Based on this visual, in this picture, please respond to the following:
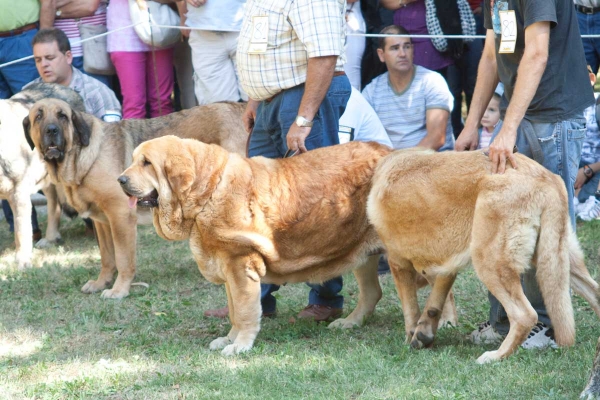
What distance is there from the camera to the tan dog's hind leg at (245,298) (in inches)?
197

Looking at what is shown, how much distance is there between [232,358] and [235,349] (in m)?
0.16

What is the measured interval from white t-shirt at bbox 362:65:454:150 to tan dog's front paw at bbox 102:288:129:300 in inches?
121

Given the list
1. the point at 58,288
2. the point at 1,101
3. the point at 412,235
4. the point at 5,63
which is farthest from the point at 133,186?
the point at 5,63

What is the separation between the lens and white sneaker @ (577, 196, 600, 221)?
8375 millimetres

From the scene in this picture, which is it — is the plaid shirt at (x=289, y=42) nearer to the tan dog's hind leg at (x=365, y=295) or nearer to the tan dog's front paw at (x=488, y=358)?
the tan dog's hind leg at (x=365, y=295)

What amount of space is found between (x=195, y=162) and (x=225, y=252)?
1.93ft

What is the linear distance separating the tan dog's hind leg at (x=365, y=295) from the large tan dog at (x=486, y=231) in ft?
2.58

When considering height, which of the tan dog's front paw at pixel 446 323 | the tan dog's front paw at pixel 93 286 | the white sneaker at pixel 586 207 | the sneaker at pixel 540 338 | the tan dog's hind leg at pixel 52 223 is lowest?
the tan dog's hind leg at pixel 52 223

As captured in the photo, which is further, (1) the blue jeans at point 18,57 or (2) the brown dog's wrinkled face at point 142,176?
(1) the blue jeans at point 18,57

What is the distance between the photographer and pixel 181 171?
15.9ft

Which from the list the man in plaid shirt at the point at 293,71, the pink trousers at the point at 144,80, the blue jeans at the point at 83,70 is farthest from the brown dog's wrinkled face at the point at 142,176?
the blue jeans at the point at 83,70

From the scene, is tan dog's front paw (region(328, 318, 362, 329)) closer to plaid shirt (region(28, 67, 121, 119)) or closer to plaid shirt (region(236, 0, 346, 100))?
plaid shirt (region(236, 0, 346, 100))

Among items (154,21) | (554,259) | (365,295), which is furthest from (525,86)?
(154,21)

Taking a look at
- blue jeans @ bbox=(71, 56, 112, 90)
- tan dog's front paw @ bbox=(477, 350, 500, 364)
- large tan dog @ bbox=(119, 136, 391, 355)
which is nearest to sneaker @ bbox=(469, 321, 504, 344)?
tan dog's front paw @ bbox=(477, 350, 500, 364)
